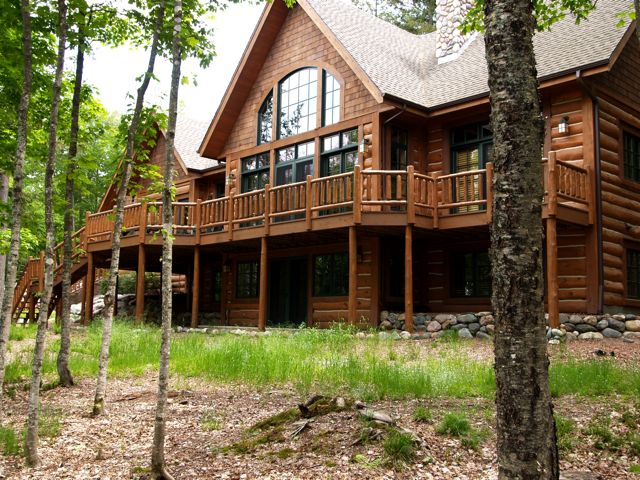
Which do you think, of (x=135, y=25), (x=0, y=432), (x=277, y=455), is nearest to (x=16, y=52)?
(x=135, y=25)

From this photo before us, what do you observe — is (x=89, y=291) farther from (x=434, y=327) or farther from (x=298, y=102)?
(x=434, y=327)

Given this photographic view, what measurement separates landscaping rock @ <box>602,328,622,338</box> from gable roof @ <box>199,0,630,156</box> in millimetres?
5525

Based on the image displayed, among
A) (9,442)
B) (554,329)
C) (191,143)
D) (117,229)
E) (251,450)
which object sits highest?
(191,143)

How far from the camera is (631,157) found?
608 inches

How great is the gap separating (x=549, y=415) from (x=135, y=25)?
30.9ft

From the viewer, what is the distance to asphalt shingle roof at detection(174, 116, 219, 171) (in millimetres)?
23755

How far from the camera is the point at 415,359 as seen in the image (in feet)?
32.5

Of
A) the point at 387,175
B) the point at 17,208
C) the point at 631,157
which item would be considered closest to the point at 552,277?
the point at 387,175

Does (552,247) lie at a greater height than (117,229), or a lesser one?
greater

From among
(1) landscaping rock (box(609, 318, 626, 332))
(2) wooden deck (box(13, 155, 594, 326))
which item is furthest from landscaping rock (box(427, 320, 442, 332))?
(1) landscaping rock (box(609, 318, 626, 332))

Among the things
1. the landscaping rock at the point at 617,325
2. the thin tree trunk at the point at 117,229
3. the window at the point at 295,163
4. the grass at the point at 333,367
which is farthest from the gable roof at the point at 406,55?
the thin tree trunk at the point at 117,229

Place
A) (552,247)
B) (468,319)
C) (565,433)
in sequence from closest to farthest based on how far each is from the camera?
(565,433) < (552,247) < (468,319)

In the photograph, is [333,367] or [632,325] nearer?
[333,367]

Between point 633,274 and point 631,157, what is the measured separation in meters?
2.89
